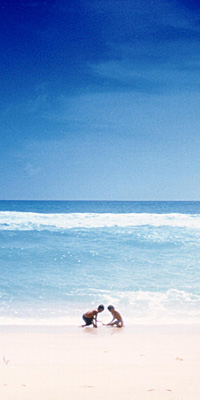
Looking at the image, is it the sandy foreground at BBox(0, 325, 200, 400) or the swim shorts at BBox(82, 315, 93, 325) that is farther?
the swim shorts at BBox(82, 315, 93, 325)

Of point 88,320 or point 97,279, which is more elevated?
point 97,279

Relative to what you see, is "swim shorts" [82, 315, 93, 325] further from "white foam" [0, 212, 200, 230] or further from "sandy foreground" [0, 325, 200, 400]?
"white foam" [0, 212, 200, 230]

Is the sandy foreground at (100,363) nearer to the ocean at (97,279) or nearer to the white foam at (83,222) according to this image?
the ocean at (97,279)

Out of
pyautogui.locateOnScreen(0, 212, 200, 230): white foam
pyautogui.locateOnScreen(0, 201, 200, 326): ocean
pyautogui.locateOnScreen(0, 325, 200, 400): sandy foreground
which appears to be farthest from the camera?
pyautogui.locateOnScreen(0, 212, 200, 230): white foam

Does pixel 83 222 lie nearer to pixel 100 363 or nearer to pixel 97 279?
pixel 97 279

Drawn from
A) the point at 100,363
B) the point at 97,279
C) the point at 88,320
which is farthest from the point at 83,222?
the point at 100,363

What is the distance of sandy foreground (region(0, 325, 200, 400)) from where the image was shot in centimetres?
326

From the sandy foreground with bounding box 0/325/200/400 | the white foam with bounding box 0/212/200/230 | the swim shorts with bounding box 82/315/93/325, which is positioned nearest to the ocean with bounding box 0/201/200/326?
the swim shorts with bounding box 82/315/93/325

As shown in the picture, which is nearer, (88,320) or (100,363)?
(100,363)

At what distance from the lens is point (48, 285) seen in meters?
8.92

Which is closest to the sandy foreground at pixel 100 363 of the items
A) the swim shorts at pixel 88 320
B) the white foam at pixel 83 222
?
the swim shorts at pixel 88 320

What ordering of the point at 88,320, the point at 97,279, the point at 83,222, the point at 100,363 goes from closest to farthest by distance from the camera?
1. the point at 100,363
2. the point at 88,320
3. the point at 97,279
4. the point at 83,222

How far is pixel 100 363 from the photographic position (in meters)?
4.11

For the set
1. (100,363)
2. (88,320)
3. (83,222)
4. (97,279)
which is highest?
(83,222)
